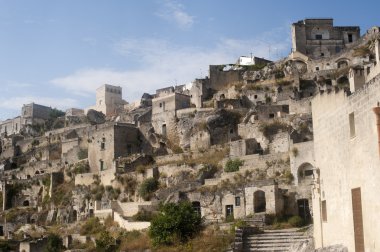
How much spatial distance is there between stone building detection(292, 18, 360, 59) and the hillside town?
12 centimetres

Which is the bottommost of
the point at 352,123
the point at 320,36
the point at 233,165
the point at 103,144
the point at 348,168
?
the point at 348,168

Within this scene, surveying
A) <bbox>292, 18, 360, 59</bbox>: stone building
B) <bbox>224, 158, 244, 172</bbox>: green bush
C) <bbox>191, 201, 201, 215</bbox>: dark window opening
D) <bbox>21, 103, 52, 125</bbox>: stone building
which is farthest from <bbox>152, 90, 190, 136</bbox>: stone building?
<bbox>21, 103, 52, 125</bbox>: stone building

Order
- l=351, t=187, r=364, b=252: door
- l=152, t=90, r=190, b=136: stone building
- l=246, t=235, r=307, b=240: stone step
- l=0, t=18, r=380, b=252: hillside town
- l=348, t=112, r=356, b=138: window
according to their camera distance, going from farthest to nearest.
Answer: l=152, t=90, r=190, b=136: stone building, l=246, t=235, r=307, b=240: stone step, l=0, t=18, r=380, b=252: hillside town, l=348, t=112, r=356, b=138: window, l=351, t=187, r=364, b=252: door

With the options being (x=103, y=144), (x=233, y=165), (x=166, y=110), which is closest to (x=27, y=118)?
(x=166, y=110)

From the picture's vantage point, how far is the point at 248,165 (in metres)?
38.8

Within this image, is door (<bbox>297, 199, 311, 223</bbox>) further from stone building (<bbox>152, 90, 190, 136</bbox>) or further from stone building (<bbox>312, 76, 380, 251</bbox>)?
stone building (<bbox>152, 90, 190, 136</bbox>)

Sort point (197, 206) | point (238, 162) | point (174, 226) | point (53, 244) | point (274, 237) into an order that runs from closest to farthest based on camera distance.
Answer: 1. point (274, 237)
2. point (174, 226)
3. point (197, 206)
4. point (53, 244)
5. point (238, 162)

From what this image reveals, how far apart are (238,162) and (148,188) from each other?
813cm

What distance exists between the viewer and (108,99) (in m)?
91.4

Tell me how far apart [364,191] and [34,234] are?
114 feet

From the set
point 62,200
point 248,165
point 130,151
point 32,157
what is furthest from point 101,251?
point 32,157

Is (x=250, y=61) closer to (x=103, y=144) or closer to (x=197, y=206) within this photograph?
(x=103, y=144)

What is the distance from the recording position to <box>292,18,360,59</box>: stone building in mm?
64125

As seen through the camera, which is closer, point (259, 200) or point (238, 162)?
point (259, 200)
